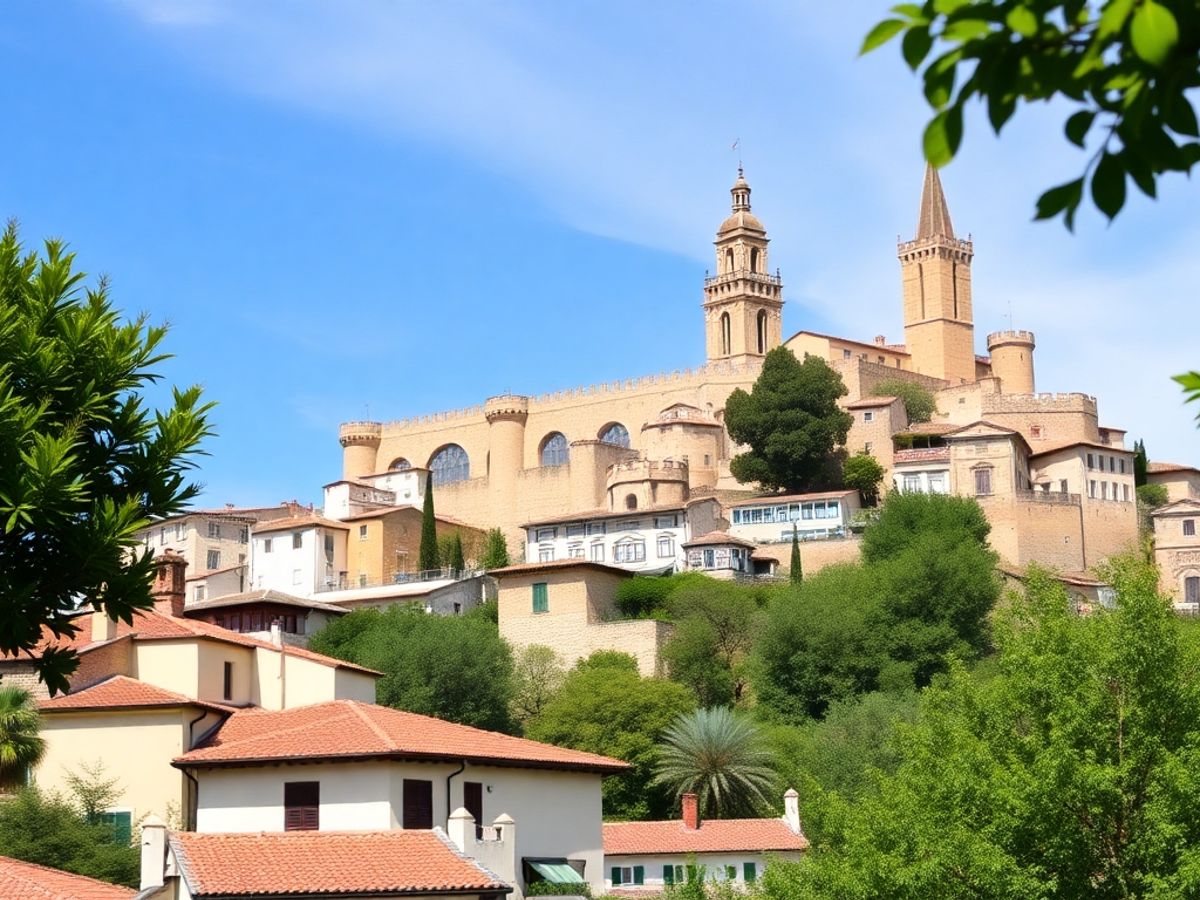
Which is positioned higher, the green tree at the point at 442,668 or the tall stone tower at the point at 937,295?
the tall stone tower at the point at 937,295

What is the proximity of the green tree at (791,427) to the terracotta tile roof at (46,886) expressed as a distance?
199 ft

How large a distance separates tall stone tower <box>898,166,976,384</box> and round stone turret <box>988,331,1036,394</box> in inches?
61.2

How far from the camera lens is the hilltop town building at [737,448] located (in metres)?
80.2

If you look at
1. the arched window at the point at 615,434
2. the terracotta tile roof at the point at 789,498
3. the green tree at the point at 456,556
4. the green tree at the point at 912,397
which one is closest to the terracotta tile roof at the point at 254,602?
the green tree at the point at 456,556

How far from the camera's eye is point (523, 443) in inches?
4001

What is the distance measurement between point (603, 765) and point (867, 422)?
54.1m

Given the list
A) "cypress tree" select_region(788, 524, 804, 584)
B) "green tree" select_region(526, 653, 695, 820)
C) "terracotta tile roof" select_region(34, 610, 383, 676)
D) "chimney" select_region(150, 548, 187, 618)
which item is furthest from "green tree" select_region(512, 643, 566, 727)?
"terracotta tile roof" select_region(34, 610, 383, 676)

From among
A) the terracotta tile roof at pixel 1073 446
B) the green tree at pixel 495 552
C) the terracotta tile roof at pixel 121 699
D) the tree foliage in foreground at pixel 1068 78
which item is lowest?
the terracotta tile roof at pixel 121 699

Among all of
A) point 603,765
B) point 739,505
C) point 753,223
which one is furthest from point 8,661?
point 753,223

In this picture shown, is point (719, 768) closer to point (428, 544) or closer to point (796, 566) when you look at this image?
point (796, 566)

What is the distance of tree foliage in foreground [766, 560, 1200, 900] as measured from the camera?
22344 millimetres

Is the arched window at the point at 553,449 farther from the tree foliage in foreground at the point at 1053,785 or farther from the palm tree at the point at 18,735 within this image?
the tree foliage in foreground at the point at 1053,785

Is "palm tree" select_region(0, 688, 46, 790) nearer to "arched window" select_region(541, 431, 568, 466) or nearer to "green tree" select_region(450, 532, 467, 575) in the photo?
"green tree" select_region(450, 532, 467, 575)

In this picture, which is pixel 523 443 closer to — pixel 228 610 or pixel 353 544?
pixel 353 544
